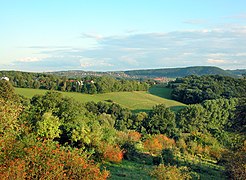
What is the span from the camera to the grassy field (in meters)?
91.9

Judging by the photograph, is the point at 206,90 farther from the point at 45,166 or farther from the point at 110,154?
the point at 45,166

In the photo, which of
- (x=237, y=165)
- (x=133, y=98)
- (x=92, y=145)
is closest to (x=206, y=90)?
(x=133, y=98)

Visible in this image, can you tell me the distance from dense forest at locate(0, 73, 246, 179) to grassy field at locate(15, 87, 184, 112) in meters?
18.9

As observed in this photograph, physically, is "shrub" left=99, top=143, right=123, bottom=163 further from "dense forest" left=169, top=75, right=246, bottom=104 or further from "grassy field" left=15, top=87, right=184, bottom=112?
"dense forest" left=169, top=75, right=246, bottom=104

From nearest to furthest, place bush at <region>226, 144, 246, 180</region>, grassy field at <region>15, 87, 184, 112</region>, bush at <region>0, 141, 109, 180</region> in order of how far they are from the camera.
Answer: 1. bush at <region>0, 141, 109, 180</region>
2. bush at <region>226, 144, 246, 180</region>
3. grassy field at <region>15, 87, 184, 112</region>

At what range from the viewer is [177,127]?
7456 cm

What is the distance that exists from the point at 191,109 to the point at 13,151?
67437 mm

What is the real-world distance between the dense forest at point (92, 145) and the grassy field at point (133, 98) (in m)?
18.9

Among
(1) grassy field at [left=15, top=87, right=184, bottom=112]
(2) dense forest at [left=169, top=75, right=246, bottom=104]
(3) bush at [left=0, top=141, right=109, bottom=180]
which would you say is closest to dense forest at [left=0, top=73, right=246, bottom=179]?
(3) bush at [left=0, top=141, right=109, bottom=180]

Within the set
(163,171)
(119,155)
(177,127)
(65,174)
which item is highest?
(65,174)

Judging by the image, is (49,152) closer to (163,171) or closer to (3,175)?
(3,175)

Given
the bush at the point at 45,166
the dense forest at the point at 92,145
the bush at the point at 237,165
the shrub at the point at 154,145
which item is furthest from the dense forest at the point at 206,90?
the bush at the point at 45,166

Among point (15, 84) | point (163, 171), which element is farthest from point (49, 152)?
point (15, 84)

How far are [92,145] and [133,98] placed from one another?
243 ft
